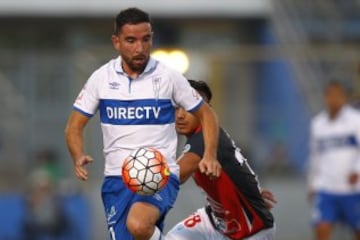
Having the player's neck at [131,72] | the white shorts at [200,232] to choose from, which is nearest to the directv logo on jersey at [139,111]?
the player's neck at [131,72]

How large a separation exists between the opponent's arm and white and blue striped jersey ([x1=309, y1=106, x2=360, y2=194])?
6.07 metres

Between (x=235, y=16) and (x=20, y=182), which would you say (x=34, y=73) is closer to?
(x=20, y=182)

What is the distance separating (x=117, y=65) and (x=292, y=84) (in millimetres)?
14219

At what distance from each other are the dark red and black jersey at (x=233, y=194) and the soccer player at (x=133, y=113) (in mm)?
621

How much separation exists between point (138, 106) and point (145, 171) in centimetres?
57

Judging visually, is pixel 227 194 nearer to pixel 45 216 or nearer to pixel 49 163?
pixel 45 216

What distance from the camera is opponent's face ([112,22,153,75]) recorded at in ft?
35.0

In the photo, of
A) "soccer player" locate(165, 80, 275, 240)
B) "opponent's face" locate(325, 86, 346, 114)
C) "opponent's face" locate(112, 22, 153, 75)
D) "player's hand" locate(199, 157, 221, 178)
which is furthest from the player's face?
"opponent's face" locate(325, 86, 346, 114)

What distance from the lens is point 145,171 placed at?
10383 millimetres

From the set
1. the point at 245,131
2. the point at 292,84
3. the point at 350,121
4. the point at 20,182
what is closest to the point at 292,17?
the point at 292,84

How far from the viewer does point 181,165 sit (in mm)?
11148

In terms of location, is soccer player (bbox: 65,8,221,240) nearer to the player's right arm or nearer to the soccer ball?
the player's right arm

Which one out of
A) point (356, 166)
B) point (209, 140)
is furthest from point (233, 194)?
point (356, 166)

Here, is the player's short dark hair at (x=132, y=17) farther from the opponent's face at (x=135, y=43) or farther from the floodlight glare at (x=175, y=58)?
the floodlight glare at (x=175, y=58)
